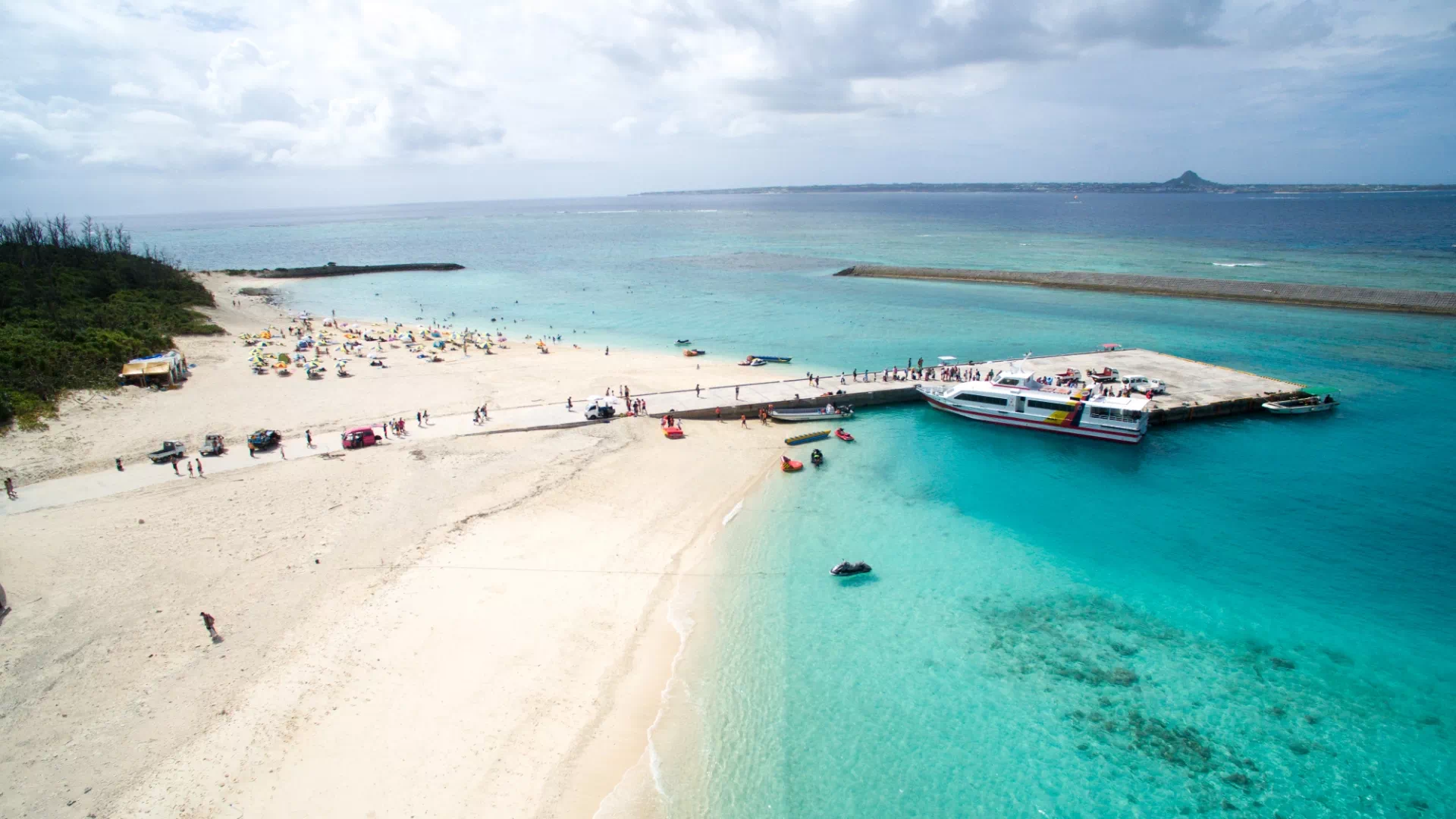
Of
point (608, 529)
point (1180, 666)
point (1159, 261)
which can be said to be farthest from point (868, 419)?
point (1159, 261)

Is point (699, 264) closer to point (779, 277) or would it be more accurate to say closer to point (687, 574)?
point (779, 277)

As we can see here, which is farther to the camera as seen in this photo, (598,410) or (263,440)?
(598,410)

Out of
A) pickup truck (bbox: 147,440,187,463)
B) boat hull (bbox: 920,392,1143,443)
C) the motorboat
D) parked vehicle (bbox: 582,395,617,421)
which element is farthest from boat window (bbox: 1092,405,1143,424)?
pickup truck (bbox: 147,440,187,463)

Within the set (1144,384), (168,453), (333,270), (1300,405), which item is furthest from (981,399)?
(333,270)

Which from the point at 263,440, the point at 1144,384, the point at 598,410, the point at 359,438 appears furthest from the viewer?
the point at 1144,384

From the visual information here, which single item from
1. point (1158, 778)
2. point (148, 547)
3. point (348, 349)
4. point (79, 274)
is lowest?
point (1158, 778)

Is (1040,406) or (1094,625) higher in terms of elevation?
(1040,406)

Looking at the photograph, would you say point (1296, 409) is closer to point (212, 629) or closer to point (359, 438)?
point (359, 438)

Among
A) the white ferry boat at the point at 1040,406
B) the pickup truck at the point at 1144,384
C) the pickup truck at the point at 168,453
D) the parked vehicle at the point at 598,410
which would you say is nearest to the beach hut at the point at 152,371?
the pickup truck at the point at 168,453
